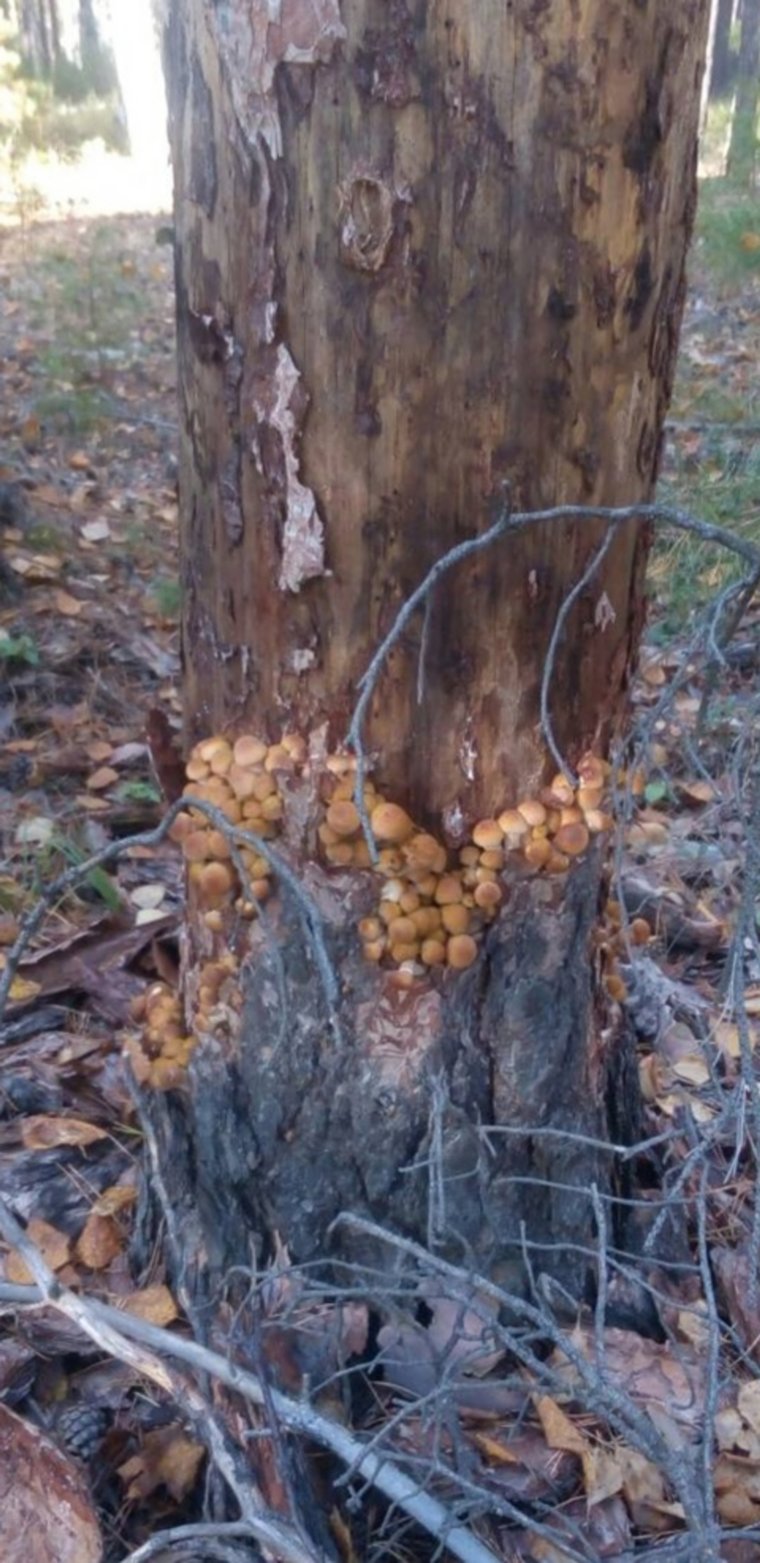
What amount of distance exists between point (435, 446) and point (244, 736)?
19.0 inches

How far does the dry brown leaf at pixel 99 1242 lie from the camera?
7.13 ft

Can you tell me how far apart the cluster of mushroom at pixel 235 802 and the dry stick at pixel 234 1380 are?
1.82ft

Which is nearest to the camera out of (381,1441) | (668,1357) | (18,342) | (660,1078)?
(381,1441)

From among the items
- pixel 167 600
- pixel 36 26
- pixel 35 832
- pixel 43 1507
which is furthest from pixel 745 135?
pixel 36 26

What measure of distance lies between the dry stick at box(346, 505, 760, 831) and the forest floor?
161 mm

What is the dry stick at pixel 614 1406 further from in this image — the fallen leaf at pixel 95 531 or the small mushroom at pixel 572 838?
the fallen leaf at pixel 95 531

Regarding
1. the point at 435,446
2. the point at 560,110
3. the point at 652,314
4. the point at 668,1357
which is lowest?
the point at 668,1357

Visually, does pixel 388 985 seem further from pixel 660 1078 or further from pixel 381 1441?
pixel 660 1078

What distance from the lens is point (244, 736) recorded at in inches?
72.9

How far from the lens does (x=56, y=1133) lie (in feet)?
7.69

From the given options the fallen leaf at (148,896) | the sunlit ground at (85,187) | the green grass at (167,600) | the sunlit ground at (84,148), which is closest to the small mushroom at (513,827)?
the fallen leaf at (148,896)

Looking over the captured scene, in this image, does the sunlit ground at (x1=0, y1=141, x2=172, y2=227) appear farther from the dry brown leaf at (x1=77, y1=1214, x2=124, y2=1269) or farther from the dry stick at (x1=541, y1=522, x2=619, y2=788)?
the dry stick at (x1=541, y1=522, x2=619, y2=788)

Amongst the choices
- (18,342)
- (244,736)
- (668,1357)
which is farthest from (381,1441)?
(18,342)

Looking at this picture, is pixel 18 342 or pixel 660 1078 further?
pixel 18 342
